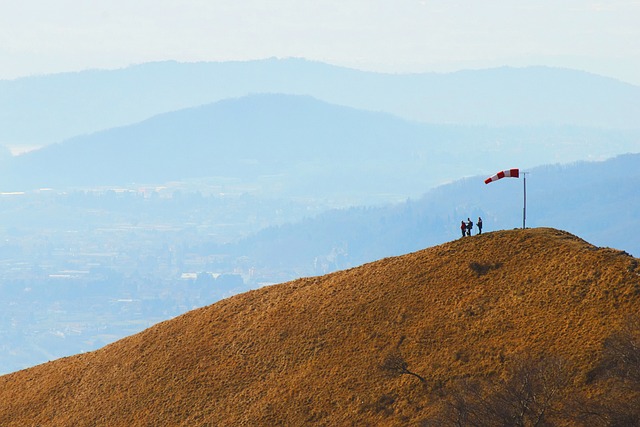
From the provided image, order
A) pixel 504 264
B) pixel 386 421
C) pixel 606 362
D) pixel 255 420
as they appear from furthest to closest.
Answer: pixel 504 264 < pixel 255 420 < pixel 386 421 < pixel 606 362

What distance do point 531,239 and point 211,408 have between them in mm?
21664

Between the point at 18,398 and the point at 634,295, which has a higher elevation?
the point at 634,295

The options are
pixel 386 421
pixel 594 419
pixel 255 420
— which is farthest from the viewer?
pixel 255 420

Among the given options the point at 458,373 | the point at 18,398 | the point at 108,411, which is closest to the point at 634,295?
the point at 458,373

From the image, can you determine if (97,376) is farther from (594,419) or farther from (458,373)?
(594,419)

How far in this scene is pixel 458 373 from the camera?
5141cm

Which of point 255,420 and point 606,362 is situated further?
point 255,420

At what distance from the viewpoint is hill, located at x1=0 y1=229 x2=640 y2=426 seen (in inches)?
1863

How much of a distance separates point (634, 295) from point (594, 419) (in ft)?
36.2

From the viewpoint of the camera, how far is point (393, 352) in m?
56.0

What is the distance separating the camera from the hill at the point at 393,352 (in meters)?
47.3

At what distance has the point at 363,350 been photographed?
57750 millimetres

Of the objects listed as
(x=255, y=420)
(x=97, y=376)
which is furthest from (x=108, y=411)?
(x=255, y=420)

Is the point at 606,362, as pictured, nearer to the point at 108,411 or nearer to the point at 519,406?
the point at 519,406
